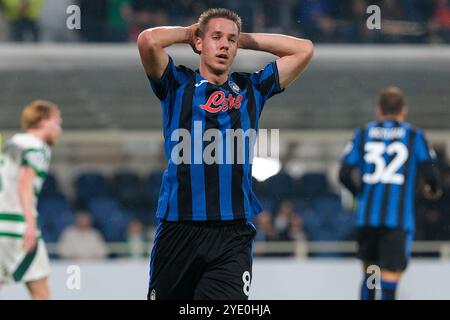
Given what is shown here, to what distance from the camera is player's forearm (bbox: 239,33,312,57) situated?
14.2ft

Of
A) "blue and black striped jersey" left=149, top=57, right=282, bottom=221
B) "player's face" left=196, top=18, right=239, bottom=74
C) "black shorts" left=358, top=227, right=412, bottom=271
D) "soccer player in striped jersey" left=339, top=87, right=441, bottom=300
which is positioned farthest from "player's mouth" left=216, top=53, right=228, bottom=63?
"black shorts" left=358, top=227, right=412, bottom=271

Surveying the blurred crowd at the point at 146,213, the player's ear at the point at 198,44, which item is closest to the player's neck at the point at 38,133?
the player's ear at the point at 198,44

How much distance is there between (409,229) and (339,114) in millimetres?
6549

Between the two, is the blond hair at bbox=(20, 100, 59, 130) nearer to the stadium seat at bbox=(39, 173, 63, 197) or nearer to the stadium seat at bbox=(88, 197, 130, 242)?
the stadium seat at bbox=(88, 197, 130, 242)

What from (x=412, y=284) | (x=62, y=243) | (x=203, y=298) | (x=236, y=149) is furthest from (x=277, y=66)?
(x=62, y=243)

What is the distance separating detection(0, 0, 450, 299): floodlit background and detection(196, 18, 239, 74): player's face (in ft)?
20.0

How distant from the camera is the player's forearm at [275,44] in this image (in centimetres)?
432

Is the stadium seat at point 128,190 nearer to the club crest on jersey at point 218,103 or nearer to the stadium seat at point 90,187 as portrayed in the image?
the stadium seat at point 90,187

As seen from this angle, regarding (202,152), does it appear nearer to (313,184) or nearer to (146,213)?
(146,213)

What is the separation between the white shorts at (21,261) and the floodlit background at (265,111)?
433 cm

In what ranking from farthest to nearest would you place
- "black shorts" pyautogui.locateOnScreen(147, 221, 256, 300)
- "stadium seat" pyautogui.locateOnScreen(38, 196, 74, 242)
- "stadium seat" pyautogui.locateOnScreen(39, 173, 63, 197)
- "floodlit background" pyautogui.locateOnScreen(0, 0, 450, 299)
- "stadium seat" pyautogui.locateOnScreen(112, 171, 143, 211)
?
"stadium seat" pyautogui.locateOnScreen(112, 171, 143, 211) < "stadium seat" pyautogui.locateOnScreen(39, 173, 63, 197) < "stadium seat" pyautogui.locateOnScreen(38, 196, 74, 242) < "floodlit background" pyautogui.locateOnScreen(0, 0, 450, 299) < "black shorts" pyautogui.locateOnScreen(147, 221, 256, 300)

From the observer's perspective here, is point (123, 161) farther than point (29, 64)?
Yes
